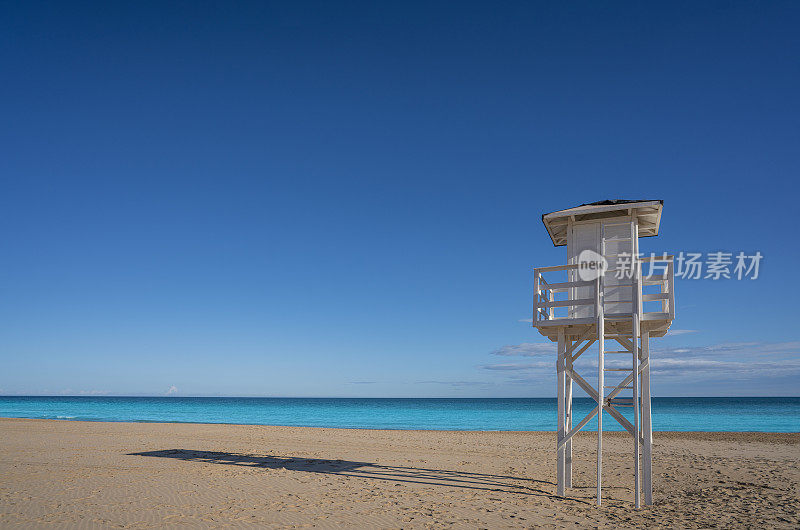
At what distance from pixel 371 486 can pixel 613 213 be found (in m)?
7.98

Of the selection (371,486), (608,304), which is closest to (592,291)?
(608,304)

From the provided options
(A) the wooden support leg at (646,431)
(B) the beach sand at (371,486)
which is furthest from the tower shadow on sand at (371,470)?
(A) the wooden support leg at (646,431)

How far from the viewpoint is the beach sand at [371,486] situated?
927 centimetres

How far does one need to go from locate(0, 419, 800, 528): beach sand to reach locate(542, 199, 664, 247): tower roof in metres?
5.72

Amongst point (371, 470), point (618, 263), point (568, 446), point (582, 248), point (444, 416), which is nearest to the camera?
point (618, 263)

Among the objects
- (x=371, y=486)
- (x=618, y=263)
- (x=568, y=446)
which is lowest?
(x=371, y=486)

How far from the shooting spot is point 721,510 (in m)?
10.1

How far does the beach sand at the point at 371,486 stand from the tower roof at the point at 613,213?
572 cm

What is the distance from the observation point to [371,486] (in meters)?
12.2

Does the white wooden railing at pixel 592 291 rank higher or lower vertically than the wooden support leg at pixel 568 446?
higher

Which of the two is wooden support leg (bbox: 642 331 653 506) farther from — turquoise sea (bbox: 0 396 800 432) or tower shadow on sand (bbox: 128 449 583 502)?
turquoise sea (bbox: 0 396 800 432)

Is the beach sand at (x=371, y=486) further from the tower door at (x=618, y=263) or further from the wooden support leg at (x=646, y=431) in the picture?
the tower door at (x=618, y=263)

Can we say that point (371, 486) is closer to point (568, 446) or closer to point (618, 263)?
point (568, 446)

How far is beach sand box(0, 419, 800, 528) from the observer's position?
30.4 feet
